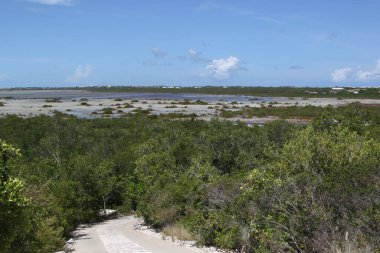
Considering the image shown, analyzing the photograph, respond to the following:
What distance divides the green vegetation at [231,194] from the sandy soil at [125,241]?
605 mm

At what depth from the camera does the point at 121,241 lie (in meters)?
19.0

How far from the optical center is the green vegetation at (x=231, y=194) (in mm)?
12586

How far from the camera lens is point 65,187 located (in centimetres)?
2428

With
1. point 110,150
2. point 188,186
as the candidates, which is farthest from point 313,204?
point 110,150

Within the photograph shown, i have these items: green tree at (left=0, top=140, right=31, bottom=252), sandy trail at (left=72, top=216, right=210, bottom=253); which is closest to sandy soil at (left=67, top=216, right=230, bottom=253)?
sandy trail at (left=72, top=216, right=210, bottom=253)

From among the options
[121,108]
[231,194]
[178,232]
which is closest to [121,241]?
[178,232]

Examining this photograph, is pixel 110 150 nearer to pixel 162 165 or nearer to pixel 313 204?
pixel 162 165

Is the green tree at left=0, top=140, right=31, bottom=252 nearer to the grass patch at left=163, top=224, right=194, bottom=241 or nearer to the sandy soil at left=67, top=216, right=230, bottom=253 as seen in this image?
→ the sandy soil at left=67, top=216, right=230, bottom=253

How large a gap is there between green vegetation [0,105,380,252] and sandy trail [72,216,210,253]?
0.74 m

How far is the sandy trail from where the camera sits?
57.4ft

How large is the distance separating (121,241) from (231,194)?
17.0 ft

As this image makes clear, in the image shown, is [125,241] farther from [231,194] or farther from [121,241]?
[231,194]

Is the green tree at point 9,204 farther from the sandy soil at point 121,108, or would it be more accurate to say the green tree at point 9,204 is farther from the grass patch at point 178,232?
the sandy soil at point 121,108

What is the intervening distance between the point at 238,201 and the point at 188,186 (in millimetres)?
4230
